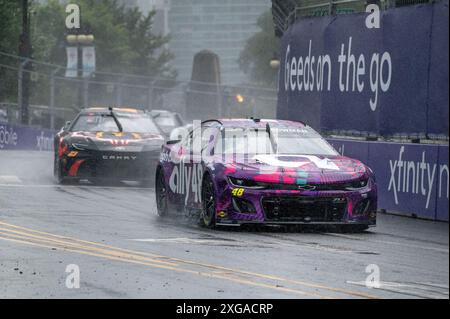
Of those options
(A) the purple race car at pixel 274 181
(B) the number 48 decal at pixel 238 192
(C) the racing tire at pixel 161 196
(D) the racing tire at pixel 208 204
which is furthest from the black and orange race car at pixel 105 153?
(B) the number 48 decal at pixel 238 192

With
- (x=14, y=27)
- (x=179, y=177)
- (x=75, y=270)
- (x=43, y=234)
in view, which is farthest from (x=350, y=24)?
(x=14, y=27)

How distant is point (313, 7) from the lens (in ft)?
78.2

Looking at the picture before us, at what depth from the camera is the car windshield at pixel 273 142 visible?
624 inches

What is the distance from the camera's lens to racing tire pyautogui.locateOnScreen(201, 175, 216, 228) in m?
15.2

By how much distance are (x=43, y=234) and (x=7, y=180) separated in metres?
10.6

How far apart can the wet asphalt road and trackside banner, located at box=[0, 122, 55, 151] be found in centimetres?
2597

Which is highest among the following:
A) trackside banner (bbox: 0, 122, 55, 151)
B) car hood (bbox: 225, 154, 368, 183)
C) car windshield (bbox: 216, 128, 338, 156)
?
car windshield (bbox: 216, 128, 338, 156)

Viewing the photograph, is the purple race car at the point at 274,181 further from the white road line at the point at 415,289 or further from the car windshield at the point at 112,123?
the car windshield at the point at 112,123

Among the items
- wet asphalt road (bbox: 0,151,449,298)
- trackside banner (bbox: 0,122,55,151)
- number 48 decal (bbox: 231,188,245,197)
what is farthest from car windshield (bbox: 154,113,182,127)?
number 48 decal (bbox: 231,188,245,197)

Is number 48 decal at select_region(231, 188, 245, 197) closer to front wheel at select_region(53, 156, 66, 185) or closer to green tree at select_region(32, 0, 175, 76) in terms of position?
front wheel at select_region(53, 156, 66, 185)

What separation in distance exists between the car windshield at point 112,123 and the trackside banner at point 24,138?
18.9 meters
